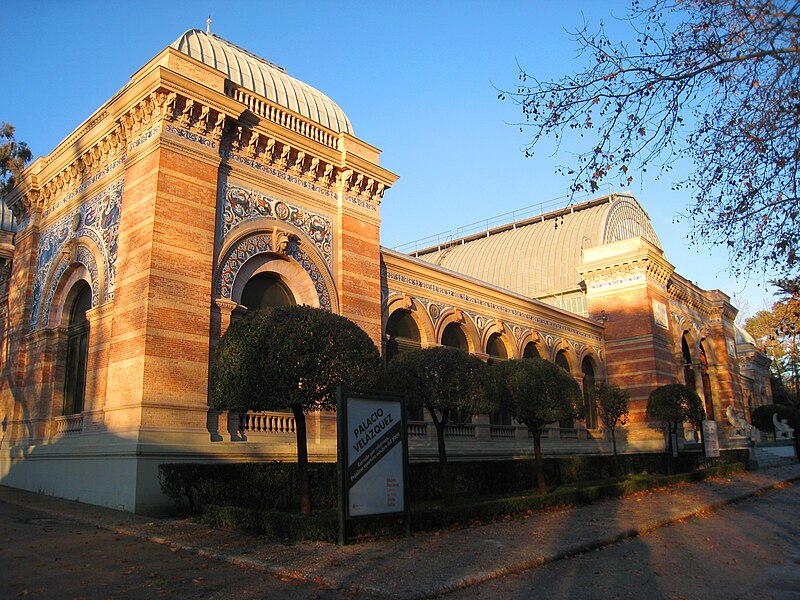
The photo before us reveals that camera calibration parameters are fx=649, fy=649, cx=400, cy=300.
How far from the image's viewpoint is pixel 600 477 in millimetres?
23422

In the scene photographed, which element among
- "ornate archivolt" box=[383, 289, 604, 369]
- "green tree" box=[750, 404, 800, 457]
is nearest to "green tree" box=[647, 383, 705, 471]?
"ornate archivolt" box=[383, 289, 604, 369]

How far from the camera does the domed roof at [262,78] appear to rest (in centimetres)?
1809

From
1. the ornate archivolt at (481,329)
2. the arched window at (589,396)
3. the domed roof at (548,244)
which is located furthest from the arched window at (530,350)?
the domed roof at (548,244)

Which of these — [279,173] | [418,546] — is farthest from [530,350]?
[418,546]

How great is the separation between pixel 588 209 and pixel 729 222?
32.4 meters

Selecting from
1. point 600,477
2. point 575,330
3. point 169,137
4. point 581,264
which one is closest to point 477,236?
point 581,264

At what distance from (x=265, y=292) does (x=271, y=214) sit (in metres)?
2.09

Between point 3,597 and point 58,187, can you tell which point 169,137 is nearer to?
point 58,187

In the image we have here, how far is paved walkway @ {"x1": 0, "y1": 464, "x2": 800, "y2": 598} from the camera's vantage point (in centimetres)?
791

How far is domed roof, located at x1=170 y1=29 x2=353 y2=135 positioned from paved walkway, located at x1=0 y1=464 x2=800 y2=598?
38.0 feet

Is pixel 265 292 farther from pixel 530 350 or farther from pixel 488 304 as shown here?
pixel 530 350

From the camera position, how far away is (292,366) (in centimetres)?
1156

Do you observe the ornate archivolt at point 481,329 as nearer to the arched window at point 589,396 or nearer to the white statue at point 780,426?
the arched window at point 589,396

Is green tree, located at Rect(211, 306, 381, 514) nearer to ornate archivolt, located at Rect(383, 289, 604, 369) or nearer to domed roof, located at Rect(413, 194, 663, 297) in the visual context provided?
ornate archivolt, located at Rect(383, 289, 604, 369)
